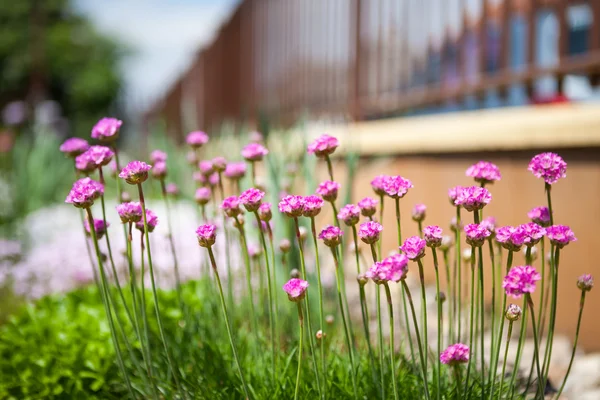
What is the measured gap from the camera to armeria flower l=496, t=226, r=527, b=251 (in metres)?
1.26

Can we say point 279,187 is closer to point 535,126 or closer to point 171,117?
point 535,126

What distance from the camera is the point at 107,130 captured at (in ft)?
5.24

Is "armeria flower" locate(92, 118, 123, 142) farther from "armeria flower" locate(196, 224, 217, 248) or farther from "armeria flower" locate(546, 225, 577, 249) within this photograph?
"armeria flower" locate(546, 225, 577, 249)

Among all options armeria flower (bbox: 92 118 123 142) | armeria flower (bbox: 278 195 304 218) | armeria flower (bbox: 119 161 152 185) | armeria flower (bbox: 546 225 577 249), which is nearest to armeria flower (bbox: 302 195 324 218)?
armeria flower (bbox: 278 195 304 218)

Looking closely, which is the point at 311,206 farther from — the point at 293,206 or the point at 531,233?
the point at 531,233

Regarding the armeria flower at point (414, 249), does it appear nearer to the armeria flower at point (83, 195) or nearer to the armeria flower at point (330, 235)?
the armeria flower at point (330, 235)

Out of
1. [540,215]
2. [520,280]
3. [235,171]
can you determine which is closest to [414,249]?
[520,280]

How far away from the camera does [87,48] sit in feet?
90.0

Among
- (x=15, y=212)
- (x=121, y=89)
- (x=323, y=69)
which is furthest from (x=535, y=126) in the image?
(x=121, y=89)

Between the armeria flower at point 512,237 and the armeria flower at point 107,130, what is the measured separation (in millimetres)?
907

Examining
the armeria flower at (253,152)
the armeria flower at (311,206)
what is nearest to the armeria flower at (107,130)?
the armeria flower at (253,152)

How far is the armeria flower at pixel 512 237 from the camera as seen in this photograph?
1263 mm

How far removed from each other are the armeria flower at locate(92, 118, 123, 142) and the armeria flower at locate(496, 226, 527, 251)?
0.91 metres

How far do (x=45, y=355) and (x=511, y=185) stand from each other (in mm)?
2136
